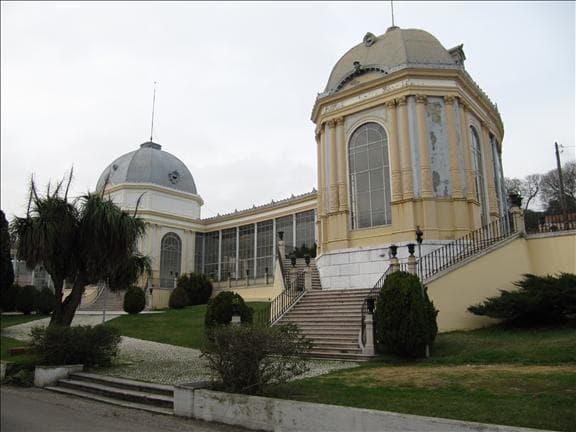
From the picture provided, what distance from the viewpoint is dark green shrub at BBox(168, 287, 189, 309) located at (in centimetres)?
3372

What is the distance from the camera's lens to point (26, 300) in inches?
1286

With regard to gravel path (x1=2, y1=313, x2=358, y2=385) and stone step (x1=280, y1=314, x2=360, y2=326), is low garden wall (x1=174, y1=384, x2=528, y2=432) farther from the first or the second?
stone step (x1=280, y1=314, x2=360, y2=326)

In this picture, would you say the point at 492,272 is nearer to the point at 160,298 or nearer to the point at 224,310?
the point at 224,310

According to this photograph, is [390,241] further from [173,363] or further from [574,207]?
[574,207]

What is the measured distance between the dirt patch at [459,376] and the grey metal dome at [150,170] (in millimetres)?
34583

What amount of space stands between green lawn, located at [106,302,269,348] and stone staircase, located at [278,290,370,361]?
11.8ft

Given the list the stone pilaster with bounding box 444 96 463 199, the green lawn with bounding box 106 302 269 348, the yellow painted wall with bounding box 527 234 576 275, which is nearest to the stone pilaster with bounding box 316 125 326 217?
the stone pilaster with bounding box 444 96 463 199

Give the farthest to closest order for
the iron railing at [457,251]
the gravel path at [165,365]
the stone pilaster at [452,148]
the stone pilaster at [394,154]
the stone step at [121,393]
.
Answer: the stone pilaster at [394,154]
the stone pilaster at [452,148]
the iron railing at [457,251]
the gravel path at [165,365]
the stone step at [121,393]

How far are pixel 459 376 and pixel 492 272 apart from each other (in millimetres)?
8451

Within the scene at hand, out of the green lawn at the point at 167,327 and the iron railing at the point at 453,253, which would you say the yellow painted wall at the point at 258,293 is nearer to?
the green lawn at the point at 167,327

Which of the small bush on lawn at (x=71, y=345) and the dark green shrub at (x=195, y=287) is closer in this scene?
the small bush on lawn at (x=71, y=345)

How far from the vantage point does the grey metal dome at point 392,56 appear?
2097 centimetres

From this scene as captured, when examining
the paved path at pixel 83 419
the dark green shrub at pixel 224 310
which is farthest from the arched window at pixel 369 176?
the paved path at pixel 83 419

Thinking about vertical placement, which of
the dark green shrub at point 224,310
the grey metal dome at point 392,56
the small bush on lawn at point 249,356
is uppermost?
the grey metal dome at point 392,56
